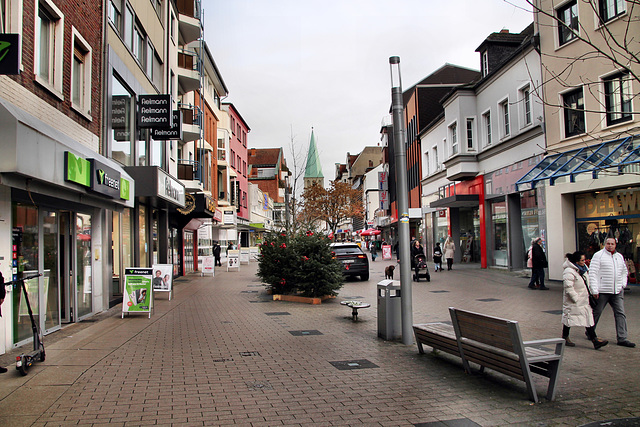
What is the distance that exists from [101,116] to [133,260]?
211 inches

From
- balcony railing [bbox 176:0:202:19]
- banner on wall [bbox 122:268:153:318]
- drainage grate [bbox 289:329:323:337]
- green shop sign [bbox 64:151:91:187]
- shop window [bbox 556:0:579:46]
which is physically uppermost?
balcony railing [bbox 176:0:202:19]

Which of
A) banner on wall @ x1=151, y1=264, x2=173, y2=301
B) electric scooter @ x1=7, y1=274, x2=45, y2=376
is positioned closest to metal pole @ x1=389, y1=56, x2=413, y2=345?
electric scooter @ x1=7, y1=274, x2=45, y2=376

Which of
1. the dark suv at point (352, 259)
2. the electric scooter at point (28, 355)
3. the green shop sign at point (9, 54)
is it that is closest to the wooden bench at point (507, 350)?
the electric scooter at point (28, 355)

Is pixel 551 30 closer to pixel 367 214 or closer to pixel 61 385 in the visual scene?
pixel 61 385

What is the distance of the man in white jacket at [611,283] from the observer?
27.9 ft

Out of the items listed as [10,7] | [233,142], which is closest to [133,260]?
[10,7]

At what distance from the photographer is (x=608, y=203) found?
1717 centimetres

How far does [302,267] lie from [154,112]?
7.00m

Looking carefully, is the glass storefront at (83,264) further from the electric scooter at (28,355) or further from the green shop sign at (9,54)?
the green shop sign at (9,54)

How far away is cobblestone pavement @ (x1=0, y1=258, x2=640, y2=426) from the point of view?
529 centimetres

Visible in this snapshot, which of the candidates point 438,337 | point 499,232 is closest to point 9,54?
point 438,337

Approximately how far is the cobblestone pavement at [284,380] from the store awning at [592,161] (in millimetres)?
4621

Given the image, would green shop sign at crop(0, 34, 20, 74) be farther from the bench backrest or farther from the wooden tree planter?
the wooden tree planter

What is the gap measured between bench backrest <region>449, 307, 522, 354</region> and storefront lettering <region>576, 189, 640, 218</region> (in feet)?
39.9
